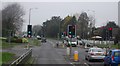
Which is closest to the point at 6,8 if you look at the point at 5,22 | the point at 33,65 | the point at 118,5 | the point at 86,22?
→ the point at 5,22

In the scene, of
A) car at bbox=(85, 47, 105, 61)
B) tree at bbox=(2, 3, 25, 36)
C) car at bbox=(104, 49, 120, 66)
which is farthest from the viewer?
tree at bbox=(2, 3, 25, 36)

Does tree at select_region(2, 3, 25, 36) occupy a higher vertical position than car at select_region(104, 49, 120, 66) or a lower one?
higher

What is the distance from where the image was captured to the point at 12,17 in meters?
106

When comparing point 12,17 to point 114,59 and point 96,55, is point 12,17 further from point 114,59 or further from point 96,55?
point 114,59

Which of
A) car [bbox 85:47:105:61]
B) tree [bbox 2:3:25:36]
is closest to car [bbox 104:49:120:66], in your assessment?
car [bbox 85:47:105:61]

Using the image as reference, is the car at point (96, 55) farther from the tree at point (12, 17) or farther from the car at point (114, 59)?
the tree at point (12, 17)

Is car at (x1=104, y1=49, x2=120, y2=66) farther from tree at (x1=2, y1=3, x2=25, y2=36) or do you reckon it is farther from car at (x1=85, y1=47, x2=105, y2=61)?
tree at (x1=2, y1=3, x2=25, y2=36)

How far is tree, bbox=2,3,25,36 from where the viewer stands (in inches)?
3884

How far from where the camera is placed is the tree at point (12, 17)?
9866 cm

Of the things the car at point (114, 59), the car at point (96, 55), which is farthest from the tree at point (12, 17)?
the car at point (114, 59)

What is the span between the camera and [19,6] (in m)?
118

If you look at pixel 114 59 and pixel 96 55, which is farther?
pixel 96 55

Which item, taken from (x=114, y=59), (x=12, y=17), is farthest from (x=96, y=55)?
(x=12, y=17)

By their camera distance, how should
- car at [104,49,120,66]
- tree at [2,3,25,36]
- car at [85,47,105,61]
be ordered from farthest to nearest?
tree at [2,3,25,36] → car at [85,47,105,61] → car at [104,49,120,66]
